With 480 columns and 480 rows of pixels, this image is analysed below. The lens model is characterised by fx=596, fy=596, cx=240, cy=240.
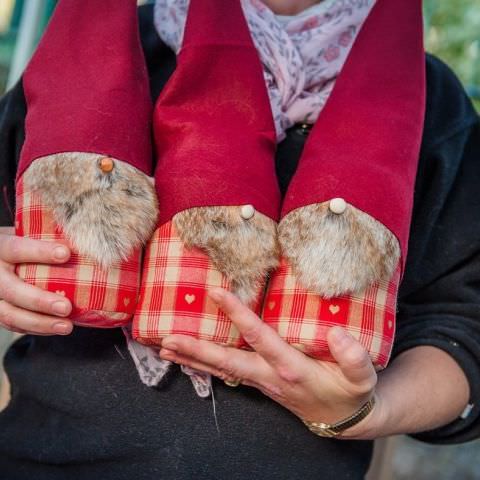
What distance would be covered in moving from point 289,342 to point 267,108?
0.86 feet

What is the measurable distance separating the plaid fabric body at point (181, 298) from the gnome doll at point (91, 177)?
1.0 inches

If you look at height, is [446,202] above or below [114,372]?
above

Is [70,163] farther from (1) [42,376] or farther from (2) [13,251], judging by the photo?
(1) [42,376]

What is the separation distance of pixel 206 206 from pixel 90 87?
0.60 feet

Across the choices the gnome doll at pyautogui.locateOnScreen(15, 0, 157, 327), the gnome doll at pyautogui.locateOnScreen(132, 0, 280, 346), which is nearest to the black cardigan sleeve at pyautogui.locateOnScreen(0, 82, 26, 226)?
the gnome doll at pyautogui.locateOnScreen(15, 0, 157, 327)

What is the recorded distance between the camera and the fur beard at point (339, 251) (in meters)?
0.56

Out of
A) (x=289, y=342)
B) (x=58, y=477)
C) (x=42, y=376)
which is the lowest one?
(x=58, y=477)

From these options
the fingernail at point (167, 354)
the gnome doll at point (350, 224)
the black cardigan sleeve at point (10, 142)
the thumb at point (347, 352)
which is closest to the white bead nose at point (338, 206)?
the gnome doll at point (350, 224)

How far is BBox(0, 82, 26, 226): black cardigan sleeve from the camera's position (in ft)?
2.53

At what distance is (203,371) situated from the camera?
2.11 ft

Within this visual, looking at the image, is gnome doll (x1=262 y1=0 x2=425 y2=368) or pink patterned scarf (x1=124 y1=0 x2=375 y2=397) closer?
gnome doll (x1=262 y1=0 x2=425 y2=368)

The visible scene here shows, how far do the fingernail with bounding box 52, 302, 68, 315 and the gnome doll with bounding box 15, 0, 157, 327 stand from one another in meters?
0.01

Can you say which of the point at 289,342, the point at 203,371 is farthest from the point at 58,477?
the point at 289,342

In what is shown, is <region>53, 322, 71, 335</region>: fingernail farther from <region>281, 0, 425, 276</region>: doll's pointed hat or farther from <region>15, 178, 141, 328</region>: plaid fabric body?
<region>281, 0, 425, 276</region>: doll's pointed hat
